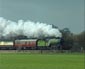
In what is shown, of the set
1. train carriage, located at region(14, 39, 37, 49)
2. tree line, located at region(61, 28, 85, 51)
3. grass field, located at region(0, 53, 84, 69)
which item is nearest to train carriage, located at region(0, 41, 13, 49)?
train carriage, located at region(14, 39, 37, 49)

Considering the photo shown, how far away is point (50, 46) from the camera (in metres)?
91.5

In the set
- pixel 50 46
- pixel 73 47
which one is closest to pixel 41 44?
pixel 50 46

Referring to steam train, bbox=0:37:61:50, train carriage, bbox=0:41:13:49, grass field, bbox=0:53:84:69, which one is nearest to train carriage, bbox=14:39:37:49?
steam train, bbox=0:37:61:50

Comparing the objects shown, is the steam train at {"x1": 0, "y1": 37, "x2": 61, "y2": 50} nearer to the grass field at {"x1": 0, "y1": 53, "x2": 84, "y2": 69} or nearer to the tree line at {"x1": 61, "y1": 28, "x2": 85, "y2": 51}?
the tree line at {"x1": 61, "y1": 28, "x2": 85, "y2": 51}

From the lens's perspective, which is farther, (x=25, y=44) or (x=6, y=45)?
(x=6, y=45)

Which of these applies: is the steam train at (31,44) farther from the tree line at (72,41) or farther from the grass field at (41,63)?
the grass field at (41,63)

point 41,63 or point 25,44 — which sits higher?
point 25,44

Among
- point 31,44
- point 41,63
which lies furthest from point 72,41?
point 41,63

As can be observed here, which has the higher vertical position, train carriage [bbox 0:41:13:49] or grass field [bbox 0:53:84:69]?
train carriage [bbox 0:41:13:49]

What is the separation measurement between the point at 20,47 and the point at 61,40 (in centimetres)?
1110

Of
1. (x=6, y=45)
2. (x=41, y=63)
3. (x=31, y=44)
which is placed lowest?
(x=41, y=63)

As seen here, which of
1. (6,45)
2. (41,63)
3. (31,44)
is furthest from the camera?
(6,45)

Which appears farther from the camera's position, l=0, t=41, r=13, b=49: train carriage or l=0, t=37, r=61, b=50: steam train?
l=0, t=41, r=13, b=49: train carriage

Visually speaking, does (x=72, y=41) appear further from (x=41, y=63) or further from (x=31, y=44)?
(x=41, y=63)
